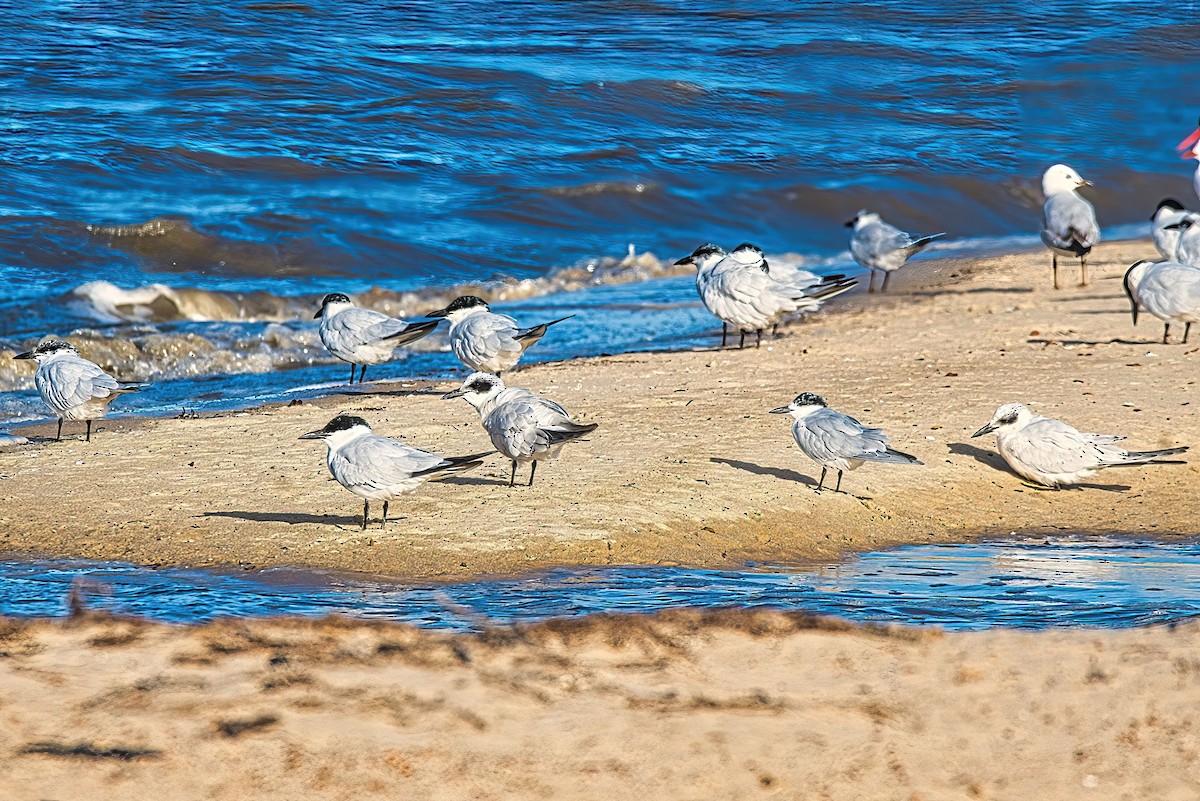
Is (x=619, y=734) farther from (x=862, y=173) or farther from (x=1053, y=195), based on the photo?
(x=862, y=173)

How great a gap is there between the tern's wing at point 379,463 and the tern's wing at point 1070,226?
740 centimetres

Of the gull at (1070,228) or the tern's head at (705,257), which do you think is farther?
the gull at (1070,228)

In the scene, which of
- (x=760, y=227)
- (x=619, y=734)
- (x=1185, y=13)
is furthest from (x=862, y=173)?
(x=619, y=734)

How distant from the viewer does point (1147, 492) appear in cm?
659

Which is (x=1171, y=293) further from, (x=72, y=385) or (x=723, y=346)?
(x=72, y=385)

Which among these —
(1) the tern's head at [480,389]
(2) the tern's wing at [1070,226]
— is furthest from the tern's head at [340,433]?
(2) the tern's wing at [1070,226]

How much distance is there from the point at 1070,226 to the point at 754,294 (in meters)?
3.35

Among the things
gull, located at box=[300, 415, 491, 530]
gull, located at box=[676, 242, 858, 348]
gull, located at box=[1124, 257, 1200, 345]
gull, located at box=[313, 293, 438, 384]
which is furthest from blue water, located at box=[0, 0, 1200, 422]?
gull, located at box=[300, 415, 491, 530]

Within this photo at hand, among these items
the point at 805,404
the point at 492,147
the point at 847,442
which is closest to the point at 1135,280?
the point at 805,404

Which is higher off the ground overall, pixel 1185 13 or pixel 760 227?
pixel 1185 13

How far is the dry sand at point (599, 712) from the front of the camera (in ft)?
11.5

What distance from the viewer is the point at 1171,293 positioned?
29.7 feet

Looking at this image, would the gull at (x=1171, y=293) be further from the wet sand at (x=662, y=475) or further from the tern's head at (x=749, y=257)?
the tern's head at (x=749, y=257)

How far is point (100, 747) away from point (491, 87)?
16524 mm
